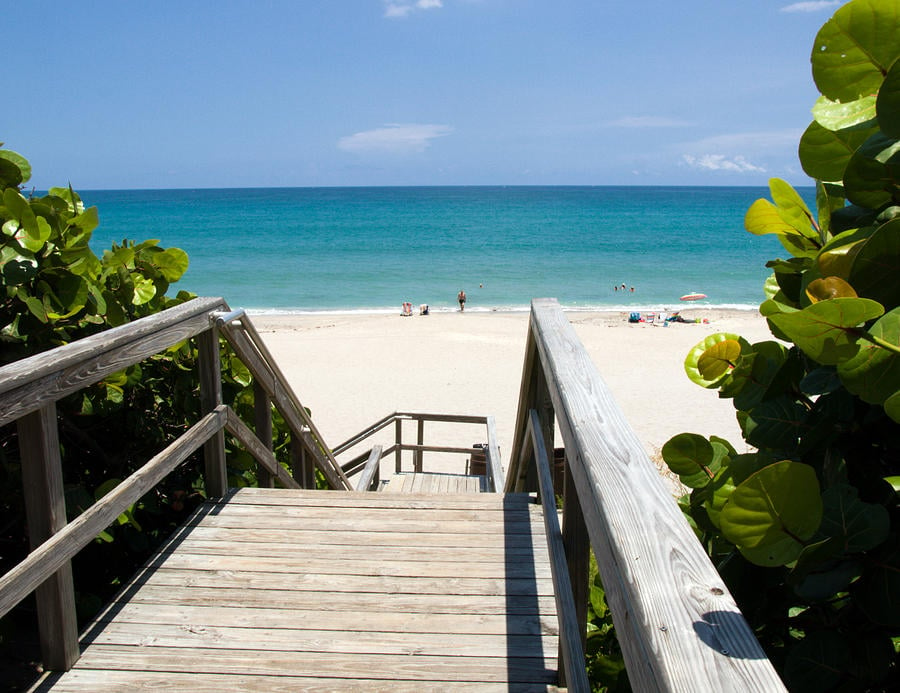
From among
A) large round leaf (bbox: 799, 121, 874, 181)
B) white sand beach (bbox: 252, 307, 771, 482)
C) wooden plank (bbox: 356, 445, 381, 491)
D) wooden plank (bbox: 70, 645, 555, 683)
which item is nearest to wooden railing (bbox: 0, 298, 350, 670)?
wooden plank (bbox: 70, 645, 555, 683)

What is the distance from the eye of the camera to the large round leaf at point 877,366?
80cm

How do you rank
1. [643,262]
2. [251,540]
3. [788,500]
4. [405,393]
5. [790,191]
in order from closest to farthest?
[788,500]
[790,191]
[251,540]
[405,393]
[643,262]

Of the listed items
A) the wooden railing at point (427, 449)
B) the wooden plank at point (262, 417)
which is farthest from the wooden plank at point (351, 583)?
the wooden railing at point (427, 449)

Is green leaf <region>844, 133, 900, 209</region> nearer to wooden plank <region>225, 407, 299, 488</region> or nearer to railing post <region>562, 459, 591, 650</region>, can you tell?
railing post <region>562, 459, 591, 650</region>

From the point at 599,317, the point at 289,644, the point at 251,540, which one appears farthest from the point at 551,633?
the point at 599,317

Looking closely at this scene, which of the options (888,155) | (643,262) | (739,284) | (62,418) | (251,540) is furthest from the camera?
(643,262)

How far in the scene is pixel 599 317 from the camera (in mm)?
24922

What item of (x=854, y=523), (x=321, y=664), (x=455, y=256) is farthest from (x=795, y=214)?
(x=455, y=256)

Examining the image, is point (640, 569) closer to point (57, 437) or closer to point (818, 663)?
point (818, 663)

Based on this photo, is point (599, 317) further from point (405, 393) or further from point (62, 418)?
point (62, 418)

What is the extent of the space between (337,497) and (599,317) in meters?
22.3

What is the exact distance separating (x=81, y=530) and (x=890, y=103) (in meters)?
2.17

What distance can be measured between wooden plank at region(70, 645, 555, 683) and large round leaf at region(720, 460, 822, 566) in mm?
1454

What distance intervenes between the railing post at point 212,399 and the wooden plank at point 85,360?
0.19 m
